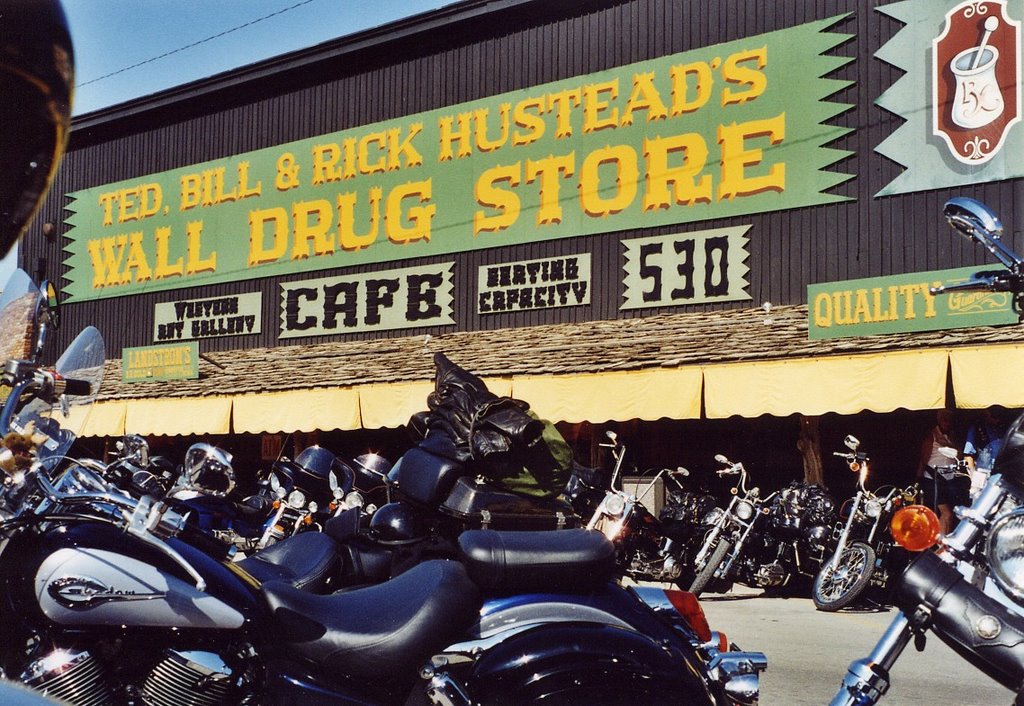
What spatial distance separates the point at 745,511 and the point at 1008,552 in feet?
24.5

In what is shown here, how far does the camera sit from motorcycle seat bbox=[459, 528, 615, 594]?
320 cm

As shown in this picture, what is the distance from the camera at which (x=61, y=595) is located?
272cm

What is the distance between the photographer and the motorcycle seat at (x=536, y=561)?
3.20 m

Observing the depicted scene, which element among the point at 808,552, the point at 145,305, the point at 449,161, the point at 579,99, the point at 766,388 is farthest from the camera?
the point at 145,305

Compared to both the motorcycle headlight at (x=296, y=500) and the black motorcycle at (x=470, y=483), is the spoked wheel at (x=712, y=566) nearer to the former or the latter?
the black motorcycle at (x=470, y=483)

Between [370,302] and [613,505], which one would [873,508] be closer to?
[613,505]

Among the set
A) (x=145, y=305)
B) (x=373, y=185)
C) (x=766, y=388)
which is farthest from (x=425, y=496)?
(x=145, y=305)

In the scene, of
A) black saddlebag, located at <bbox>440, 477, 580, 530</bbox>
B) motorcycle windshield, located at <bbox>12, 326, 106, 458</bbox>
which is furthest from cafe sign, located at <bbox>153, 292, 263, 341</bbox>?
motorcycle windshield, located at <bbox>12, 326, 106, 458</bbox>

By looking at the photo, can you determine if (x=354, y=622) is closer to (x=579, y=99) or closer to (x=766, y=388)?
(x=766, y=388)

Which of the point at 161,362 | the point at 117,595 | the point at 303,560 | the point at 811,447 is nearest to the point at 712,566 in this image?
the point at 811,447

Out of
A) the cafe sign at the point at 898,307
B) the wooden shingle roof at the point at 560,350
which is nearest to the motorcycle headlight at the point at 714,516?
the wooden shingle roof at the point at 560,350

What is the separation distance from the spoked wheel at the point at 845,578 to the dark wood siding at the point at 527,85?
175 inches

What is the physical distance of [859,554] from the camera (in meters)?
9.15

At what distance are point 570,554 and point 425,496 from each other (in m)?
3.86
